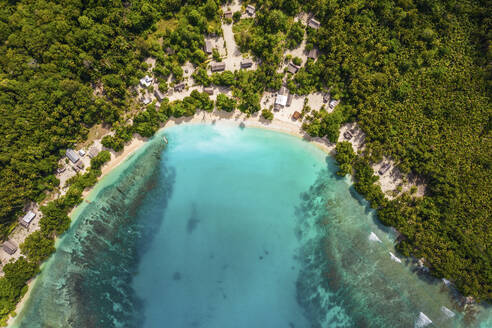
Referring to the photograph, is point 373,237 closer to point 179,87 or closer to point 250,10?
point 179,87

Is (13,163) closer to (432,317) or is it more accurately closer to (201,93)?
(201,93)

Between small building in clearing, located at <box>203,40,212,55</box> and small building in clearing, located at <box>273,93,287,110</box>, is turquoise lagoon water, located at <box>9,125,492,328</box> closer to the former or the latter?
small building in clearing, located at <box>273,93,287,110</box>

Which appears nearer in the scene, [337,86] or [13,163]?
[13,163]

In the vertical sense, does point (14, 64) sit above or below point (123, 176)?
above

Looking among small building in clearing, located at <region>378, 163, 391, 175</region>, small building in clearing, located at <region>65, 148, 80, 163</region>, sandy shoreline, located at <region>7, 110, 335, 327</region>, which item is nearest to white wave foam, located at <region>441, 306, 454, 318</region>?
small building in clearing, located at <region>378, 163, 391, 175</region>

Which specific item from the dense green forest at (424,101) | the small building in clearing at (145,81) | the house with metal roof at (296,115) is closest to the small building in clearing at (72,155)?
the small building in clearing at (145,81)

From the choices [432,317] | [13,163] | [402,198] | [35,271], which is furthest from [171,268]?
[432,317]

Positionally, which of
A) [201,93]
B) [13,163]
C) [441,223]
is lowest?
[441,223]
